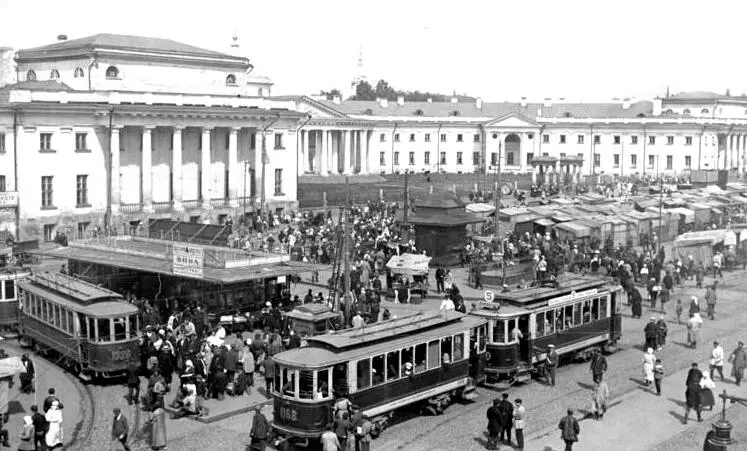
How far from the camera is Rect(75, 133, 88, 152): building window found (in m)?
53.7

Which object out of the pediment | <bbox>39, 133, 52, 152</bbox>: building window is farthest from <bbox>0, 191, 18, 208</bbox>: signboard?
the pediment

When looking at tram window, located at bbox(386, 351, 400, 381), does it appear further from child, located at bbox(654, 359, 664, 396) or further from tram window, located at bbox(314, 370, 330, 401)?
child, located at bbox(654, 359, 664, 396)

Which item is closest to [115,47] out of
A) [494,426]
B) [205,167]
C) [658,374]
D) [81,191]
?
[205,167]

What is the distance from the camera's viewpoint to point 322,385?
20.5 meters

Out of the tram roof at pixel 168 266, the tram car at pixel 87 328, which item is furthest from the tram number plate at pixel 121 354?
the tram roof at pixel 168 266

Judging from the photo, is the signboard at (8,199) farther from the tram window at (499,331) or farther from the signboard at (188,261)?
the tram window at (499,331)

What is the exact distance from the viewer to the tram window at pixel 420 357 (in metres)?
22.7

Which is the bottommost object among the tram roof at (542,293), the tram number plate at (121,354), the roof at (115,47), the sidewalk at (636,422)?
the sidewalk at (636,422)

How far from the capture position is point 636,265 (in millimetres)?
43812

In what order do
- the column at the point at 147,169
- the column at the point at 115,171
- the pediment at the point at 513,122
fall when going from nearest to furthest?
the column at the point at 115,171 < the column at the point at 147,169 < the pediment at the point at 513,122

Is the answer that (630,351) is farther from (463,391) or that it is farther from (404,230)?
(404,230)

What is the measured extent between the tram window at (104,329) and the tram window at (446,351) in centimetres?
839

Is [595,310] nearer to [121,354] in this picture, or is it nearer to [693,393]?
[693,393]

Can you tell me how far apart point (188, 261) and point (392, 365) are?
435 inches
